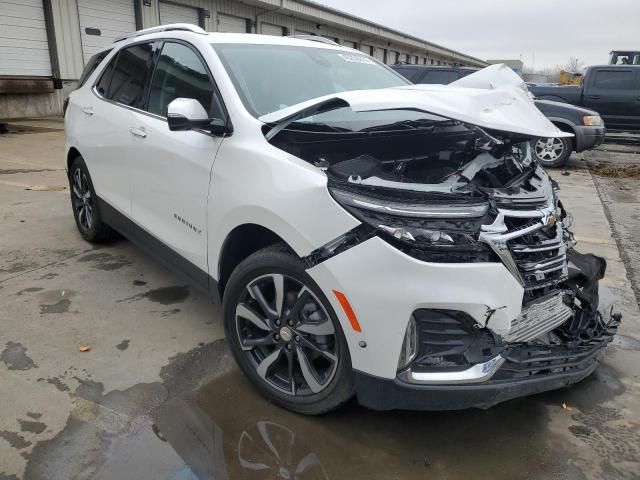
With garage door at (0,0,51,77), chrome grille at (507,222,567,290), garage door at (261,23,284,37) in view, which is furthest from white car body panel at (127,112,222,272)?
garage door at (261,23,284,37)

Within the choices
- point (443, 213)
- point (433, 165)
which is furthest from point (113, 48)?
point (443, 213)

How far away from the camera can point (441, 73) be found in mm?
11461

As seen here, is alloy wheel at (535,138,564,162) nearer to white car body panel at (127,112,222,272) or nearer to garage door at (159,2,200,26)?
white car body panel at (127,112,222,272)

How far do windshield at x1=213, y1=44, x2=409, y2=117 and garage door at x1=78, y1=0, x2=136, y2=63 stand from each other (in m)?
13.6

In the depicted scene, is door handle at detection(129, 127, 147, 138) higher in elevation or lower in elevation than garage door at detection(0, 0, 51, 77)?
lower

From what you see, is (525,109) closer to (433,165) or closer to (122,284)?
(433,165)

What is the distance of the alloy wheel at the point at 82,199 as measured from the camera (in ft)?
15.5

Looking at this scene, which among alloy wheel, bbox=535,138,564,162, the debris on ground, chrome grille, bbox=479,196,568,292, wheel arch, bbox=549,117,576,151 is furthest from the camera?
alloy wheel, bbox=535,138,564,162

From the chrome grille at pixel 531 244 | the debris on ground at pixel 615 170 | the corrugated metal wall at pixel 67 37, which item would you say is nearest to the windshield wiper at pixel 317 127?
the chrome grille at pixel 531 244

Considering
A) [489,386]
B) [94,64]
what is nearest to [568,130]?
[94,64]

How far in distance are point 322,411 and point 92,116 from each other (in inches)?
126

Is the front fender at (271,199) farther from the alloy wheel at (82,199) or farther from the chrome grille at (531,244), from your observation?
the alloy wheel at (82,199)

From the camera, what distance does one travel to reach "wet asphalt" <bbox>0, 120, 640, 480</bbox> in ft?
7.52

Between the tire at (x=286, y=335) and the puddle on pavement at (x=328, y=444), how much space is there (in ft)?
0.49
